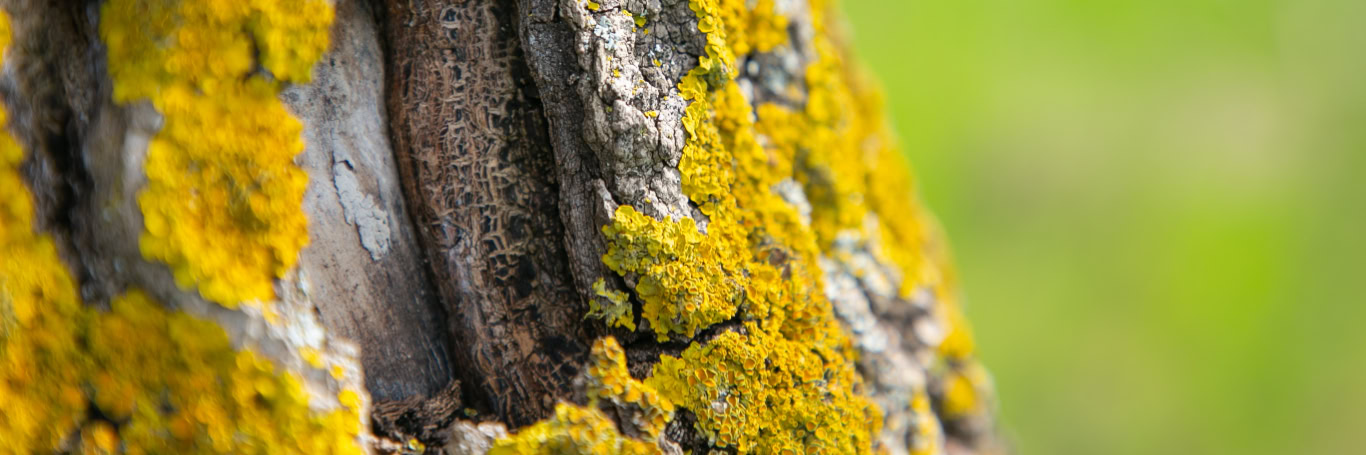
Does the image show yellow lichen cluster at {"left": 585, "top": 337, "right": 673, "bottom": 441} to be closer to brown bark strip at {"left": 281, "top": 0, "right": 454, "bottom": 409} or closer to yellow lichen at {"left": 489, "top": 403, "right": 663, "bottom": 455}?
yellow lichen at {"left": 489, "top": 403, "right": 663, "bottom": 455}

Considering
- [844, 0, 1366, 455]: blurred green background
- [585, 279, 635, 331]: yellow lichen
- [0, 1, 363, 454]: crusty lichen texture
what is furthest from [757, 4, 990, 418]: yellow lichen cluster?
[844, 0, 1366, 455]: blurred green background

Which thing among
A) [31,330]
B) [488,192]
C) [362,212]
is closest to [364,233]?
[362,212]

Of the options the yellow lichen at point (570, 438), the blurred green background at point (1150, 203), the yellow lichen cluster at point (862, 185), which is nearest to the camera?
the yellow lichen at point (570, 438)

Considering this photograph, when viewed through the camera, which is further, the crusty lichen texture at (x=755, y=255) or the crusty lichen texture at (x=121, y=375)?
→ the crusty lichen texture at (x=755, y=255)

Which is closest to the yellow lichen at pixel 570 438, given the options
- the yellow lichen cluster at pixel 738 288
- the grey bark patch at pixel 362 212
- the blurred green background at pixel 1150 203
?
the yellow lichen cluster at pixel 738 288

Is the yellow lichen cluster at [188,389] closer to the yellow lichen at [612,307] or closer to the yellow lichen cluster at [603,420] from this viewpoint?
the yellow lichen cluster at [603,420]

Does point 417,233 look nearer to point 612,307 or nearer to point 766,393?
point 612,307
